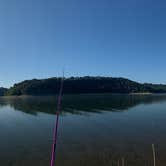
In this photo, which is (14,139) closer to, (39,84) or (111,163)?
(111,163)

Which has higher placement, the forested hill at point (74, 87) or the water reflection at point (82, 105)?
the forested hill at point (74, 87)

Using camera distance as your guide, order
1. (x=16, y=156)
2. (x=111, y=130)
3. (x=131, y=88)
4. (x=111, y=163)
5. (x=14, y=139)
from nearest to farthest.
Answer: (x=111, y=163)
(x=16, y=156)
(x=14, y=139)
(x=111, y=130)
(x=131, y=88)

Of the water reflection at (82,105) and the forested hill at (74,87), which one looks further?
the forested hill at (74,87)

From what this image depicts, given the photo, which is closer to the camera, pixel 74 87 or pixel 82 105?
pixel 82 105

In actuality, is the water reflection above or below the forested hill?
below

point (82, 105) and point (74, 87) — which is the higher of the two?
point (74, 87)

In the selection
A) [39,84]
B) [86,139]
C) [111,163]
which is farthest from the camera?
[39,84]

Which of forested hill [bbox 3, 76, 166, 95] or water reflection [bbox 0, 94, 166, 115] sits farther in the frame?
forested hill [bbox 3, 76, 166, 95]

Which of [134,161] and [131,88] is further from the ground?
[131,88]

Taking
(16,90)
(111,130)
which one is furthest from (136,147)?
(16,90)

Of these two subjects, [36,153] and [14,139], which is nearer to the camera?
[36,153]

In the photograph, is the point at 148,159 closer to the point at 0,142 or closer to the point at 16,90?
the point at 0,142

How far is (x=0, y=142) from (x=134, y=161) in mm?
12286

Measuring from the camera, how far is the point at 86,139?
1889 cm
